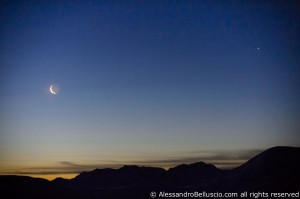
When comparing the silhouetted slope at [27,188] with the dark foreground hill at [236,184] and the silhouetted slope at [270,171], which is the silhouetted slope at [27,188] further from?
the silhouetted slope at [270,171]

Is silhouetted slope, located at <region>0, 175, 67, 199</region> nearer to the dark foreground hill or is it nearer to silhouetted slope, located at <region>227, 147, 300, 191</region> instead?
the dark foreground hill

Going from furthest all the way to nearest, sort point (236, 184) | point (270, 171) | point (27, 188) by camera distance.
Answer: point (236, 184) < point (270, 171) < point (27, 188)

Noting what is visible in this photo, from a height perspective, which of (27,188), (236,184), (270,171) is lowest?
(27,188)

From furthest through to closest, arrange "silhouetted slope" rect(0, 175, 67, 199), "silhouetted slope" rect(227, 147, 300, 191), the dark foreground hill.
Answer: "silhouetted slope" rect(227, 147, 300, 191)
the dark foreground hill
"silhouetted slope" rect(0, 175, 67, 199)

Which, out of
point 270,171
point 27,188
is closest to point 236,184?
point 270,171

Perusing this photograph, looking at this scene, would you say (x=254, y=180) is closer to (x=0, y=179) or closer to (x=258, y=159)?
(x=258, y=159)

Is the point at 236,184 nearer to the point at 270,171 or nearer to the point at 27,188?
the point at 270,171

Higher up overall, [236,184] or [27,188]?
[236,184]

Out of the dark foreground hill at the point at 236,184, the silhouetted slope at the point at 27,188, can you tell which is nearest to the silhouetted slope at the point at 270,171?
the dark foreground hill at the point at 236,184

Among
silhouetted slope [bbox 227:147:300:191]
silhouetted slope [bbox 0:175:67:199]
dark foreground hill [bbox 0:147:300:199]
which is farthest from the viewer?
silhouetted slope [bbox 227:147:300:191]

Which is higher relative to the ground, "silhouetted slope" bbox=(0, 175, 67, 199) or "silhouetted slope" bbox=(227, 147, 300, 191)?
"silhouetted slope" bbox=(227, 147, 300, 191)

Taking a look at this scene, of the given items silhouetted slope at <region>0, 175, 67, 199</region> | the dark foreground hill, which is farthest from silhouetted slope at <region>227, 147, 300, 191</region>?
silhouetted slope at <region>0, 175, 67, 199</region>

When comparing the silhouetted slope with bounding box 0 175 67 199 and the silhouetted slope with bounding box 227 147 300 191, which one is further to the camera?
the silhouetted slope with bounding box 227 147 300 191

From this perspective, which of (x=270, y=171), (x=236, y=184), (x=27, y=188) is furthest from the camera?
(x=236, y=184)
